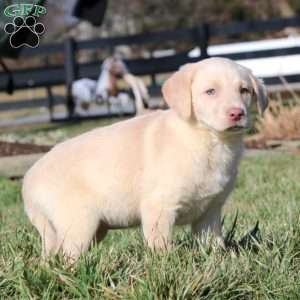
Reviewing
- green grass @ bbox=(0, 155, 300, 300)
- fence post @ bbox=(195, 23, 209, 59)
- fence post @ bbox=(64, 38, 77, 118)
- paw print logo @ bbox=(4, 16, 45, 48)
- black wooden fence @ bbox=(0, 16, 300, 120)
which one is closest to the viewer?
green grass @ bbox=(0, 155, 300, 300)

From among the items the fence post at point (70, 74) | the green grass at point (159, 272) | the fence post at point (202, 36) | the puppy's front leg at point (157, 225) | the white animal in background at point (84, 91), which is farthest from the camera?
the fence post at point (70, 74)

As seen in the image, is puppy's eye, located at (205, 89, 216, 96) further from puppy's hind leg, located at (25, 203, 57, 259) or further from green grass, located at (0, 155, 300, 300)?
puppy's hind leg, located at (25, 203, 57, 259)

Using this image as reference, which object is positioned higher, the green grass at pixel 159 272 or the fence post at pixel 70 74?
the green grass at pixel 159 272

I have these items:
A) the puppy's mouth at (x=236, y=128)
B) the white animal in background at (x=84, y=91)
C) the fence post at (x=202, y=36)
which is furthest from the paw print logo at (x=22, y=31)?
the fence post at (x=202, y=36)

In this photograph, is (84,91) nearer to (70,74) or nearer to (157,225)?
(70,74)

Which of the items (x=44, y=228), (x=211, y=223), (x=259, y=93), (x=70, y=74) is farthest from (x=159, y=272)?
(x=70, y=74)

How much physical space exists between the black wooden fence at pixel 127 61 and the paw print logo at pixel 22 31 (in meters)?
8.17

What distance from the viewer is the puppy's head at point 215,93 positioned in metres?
3.78

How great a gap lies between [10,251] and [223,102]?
122 cm


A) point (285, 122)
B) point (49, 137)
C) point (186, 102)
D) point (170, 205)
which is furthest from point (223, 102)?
point (49, 137)

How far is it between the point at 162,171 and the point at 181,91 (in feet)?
1.33

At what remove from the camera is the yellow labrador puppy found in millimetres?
3789

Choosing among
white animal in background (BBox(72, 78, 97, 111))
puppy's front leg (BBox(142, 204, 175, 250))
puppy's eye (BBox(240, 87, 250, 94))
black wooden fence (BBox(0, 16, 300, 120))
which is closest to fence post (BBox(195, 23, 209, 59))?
black wooden fence (BBox(0, 16, 300, 120))

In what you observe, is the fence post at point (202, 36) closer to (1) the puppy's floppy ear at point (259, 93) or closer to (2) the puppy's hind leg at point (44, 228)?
(1) the puppy's floppy ear at point (259, 93)
